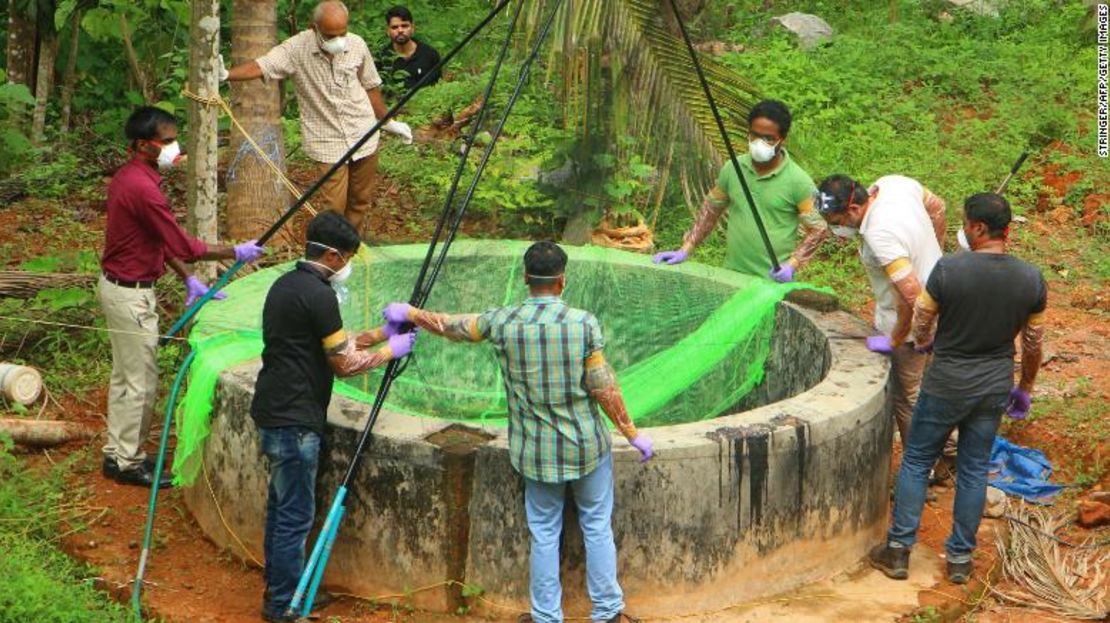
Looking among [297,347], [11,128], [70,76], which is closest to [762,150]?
[297,347]

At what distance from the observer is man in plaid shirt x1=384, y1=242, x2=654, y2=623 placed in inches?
194

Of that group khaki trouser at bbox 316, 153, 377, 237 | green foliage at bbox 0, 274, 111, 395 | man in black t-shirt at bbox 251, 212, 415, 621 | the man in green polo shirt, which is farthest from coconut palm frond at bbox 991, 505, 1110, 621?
green foliage at bbox 0, 274, 111, 395

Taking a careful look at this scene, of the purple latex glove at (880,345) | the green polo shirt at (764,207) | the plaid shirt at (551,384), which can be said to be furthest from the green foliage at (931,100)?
the plaid shirt at (551,384)

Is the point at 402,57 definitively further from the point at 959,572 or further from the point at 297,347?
the point at 959,572

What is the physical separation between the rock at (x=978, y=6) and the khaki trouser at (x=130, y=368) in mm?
10644

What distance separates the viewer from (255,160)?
9.66 metres

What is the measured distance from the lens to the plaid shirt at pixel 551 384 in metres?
4.92

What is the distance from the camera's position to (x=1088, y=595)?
5.66 metres

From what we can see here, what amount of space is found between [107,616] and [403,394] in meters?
1.99

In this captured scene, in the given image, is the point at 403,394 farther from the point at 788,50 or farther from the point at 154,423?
the point at 788,50

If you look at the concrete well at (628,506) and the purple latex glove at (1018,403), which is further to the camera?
the purple latex glove at (1018,403)

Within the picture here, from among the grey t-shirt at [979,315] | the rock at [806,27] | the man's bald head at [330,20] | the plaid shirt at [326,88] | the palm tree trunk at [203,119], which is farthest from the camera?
the rock at [806,27]

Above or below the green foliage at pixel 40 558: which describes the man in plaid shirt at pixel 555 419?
above

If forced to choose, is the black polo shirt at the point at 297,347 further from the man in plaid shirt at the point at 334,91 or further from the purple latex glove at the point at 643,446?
the man in plaid shirt at the point at 334,91
